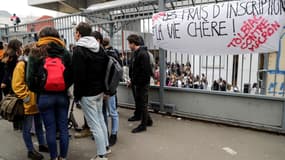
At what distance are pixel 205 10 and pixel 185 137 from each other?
2265 millimetres

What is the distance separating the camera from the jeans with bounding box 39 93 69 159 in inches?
97.1

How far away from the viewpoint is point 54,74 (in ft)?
7.99

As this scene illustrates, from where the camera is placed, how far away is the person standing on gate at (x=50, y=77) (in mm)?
2430

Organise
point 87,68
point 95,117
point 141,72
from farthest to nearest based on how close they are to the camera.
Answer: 1. point 141,72
2. point 95,117
3. point 87,68

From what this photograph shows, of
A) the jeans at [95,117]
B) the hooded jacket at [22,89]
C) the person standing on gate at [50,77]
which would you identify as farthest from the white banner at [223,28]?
the hooded jacket at [22,89]

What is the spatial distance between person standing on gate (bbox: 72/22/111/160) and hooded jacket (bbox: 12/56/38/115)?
65 centimetres

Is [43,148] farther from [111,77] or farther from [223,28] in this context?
[223,28]

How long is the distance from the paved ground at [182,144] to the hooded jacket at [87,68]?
3.36ft

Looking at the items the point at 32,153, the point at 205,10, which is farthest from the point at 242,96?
the point at 32,153

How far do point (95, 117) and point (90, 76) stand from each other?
0.50m

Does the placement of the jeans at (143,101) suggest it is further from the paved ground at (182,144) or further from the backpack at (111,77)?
the backpack at (111,77)

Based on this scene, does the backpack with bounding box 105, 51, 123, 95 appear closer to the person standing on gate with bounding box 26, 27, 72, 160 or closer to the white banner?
the person standing on gate with bounding box 26, 27, 72, 160

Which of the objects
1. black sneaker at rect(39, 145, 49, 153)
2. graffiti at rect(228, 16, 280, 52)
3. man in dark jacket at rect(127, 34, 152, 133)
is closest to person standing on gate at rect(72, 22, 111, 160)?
black sneaker at rect(39, 145, 49, 153)

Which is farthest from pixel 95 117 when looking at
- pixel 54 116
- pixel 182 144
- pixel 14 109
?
pixel 182 144
